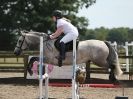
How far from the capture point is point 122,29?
154 meters

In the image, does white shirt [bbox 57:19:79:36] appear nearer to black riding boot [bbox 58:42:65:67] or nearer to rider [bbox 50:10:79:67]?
rider [bbox 50:10:79:67]

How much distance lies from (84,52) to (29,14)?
33.3 m

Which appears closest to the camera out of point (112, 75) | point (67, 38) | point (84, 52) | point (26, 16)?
point (67, 38)

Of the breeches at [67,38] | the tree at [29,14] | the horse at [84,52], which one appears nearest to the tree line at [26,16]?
the tree at [29,14]

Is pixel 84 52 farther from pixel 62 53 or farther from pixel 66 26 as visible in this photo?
pixel 66 26

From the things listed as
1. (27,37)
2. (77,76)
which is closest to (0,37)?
(27,37)

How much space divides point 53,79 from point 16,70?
284 cm

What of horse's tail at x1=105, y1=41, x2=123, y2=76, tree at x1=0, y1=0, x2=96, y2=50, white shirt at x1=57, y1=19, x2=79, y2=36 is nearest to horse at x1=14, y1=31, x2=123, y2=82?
horse's tail at x1=105, y1=41, x2=123, y2=76

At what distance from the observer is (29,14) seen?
149ft

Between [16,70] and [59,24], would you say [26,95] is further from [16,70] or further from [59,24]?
[16,70]

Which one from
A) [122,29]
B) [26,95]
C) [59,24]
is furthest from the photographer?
[122,29]

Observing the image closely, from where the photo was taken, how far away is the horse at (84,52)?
39.1ft

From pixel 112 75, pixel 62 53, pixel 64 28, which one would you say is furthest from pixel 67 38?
pixel 112 75

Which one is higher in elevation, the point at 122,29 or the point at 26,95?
the point at 122,29
